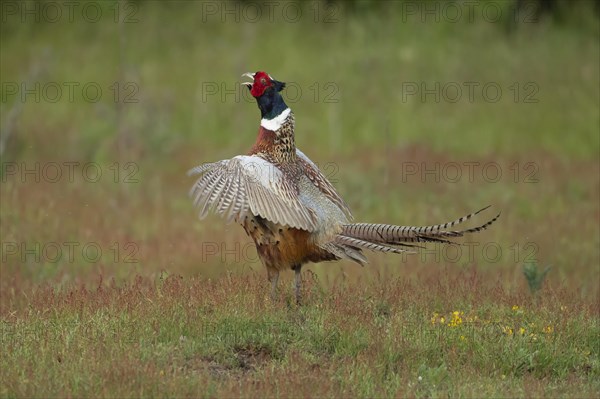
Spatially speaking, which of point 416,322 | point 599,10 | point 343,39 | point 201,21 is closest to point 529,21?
point 599,10

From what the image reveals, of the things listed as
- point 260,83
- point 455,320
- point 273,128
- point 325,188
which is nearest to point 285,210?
point 325,188

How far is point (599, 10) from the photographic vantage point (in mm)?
23453

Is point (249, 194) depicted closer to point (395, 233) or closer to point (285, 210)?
point (285, 210)

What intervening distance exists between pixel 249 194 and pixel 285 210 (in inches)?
11.7

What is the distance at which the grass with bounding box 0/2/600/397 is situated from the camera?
Answer: 21.5ft

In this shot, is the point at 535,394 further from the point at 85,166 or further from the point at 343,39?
the point at 343,39

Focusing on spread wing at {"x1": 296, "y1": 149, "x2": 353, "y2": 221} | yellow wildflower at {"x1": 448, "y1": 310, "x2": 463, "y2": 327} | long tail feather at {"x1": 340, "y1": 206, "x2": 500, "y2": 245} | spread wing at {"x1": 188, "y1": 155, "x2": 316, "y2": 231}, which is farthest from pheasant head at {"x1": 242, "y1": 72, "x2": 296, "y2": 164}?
yellow wildflower at {"x1": 448, "y1": 310, "x2": 463, "y2": 327}

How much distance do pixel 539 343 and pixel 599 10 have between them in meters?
17.9

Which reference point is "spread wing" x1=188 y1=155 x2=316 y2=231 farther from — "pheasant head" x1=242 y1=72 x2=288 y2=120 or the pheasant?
"pheasant head" x1=242 y1=72 x2=288 y2=120

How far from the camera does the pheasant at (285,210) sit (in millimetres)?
7770

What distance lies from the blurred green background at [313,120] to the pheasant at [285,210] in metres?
2.01

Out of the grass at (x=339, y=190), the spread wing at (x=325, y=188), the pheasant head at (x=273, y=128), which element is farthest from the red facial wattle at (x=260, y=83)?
the grass at (x=339, y=190)

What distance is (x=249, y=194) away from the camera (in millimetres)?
7801

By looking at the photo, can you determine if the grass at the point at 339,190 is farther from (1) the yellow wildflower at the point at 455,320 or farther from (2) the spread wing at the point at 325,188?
(2) the spread wing at the point at 325,188
